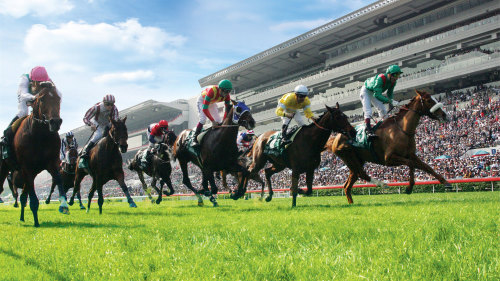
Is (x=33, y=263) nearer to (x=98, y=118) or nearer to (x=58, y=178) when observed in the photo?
(x=58, y=178)

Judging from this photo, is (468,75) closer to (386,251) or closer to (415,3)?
(415,3)

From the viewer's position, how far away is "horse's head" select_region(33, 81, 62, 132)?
5980mm

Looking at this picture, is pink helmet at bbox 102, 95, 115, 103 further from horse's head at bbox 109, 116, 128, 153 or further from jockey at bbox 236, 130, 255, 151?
jockey at bbox 236, 130, 255, 151

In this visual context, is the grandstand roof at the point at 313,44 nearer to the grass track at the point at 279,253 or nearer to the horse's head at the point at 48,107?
the horse's head at the point at 48,107

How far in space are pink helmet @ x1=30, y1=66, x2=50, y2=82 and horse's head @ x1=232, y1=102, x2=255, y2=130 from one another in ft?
12.3

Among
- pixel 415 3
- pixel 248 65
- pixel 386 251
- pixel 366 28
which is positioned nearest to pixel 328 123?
pixel 386 251

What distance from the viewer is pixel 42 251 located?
3.41 meters

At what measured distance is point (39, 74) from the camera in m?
6.66

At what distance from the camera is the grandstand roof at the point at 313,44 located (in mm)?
38344

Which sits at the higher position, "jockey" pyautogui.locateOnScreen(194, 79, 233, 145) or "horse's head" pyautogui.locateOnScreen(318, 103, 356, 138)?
"jockey" pyautogui.locateOnScreen(194, 79, 233, 145)

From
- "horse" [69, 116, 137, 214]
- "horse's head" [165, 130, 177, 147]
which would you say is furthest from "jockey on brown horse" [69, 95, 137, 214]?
"horse's head" [165, 130, 177, 147]

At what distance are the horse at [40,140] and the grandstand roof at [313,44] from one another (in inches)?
1468

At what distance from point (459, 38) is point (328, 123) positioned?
1178 inches

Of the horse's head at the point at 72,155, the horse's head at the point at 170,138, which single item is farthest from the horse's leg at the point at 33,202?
the horse's head at the point at 72,155
